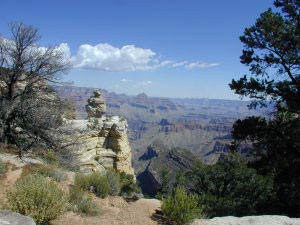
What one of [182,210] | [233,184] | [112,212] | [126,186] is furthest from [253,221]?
[126,186]

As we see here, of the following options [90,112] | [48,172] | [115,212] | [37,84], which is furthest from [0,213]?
[90,112]

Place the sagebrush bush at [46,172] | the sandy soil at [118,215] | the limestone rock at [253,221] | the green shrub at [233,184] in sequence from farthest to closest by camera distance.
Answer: the green shrub at [233,184] → the sagebrush bush at [46,172] → the limestone rock at [253,221] → the sandy soil at [118,215]

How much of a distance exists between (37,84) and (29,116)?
6.83 ft

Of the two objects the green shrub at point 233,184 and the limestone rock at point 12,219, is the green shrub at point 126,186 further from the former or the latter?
the limestone rock at point 12,219

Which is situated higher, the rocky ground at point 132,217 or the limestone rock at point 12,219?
the limestone rock at point 12,219

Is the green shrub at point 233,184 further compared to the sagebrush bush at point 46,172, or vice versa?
the green shrub at point 233,184

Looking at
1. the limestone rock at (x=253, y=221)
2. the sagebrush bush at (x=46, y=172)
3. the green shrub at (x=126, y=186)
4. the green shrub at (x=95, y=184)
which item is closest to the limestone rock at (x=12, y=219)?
the limestone rock at (x=253, y=221)

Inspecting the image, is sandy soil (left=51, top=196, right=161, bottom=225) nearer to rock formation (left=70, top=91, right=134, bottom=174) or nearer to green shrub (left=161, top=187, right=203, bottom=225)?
green shrub (left=161, top=187, right=203, bottom=225)

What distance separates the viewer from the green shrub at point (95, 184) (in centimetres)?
1363

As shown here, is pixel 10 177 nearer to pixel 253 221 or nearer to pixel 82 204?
pixel 82 204

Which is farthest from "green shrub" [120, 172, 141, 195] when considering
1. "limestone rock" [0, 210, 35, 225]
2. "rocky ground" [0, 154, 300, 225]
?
"limestone rock" [0, 210, 35, 225]

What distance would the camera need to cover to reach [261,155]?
66.2 ft

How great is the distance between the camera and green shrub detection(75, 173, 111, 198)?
537 inches

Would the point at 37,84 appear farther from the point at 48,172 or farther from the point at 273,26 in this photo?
the point at 273,26
